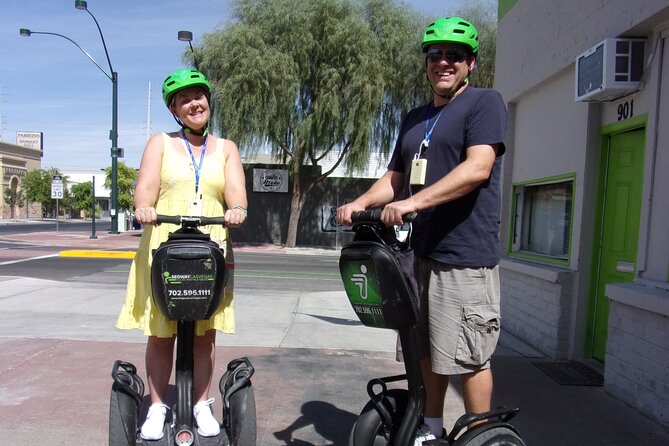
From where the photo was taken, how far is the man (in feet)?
7.64

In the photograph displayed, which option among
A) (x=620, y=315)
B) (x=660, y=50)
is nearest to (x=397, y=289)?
(x=620, y=315)

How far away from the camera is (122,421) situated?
8.98 ft

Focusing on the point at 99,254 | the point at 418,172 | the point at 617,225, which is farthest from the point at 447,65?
the point at 99,254

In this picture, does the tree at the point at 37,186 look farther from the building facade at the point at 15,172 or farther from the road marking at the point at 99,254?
the road marking at the point at 99,254

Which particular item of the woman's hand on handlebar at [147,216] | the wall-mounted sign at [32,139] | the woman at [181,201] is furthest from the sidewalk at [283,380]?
the wall-mounted sign at [32,139]

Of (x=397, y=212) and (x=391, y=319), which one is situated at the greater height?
(x=397, y=212)

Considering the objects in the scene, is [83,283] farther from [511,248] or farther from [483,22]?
[483,22]

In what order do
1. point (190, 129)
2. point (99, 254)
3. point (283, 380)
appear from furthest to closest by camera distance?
point (99, 254), point (283, 380), point (190, 129)

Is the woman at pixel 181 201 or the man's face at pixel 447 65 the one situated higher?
the man's face at pixel 447 65

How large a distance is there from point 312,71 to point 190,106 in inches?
725

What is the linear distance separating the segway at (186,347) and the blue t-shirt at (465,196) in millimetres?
981

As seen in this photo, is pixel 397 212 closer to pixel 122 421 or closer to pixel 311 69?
pixel 122 421

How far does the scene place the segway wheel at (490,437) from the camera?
2307 millimetres

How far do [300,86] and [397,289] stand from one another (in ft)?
62.2
